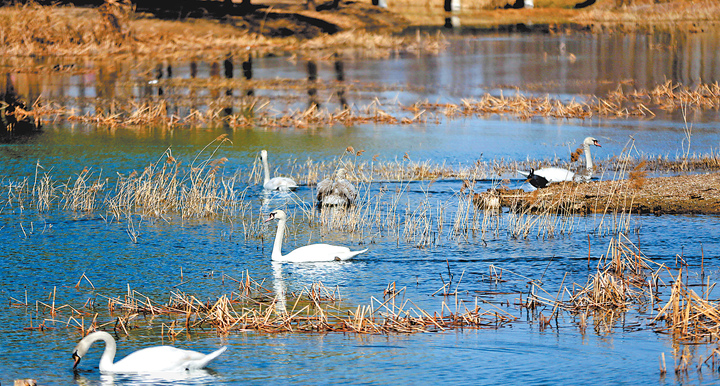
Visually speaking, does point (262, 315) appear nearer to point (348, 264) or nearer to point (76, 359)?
point (76, 359)

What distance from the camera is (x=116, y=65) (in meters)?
58.5

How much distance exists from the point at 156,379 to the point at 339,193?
1072 cm

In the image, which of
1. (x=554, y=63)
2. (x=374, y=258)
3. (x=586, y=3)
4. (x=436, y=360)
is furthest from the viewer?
(x=586, y=3)

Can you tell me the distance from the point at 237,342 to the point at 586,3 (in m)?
83.1

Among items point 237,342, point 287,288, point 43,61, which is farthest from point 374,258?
point 43,61

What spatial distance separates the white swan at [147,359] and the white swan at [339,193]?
34.3 feet

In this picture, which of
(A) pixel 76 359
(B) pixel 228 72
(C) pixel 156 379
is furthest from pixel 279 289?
(B) pixel 228 72

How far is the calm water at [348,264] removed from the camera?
35.0 ft

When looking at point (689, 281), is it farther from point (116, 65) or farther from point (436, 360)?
point (116, 65)

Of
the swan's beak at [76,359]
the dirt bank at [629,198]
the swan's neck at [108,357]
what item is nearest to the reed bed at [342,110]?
the dirt bank at [629,198]

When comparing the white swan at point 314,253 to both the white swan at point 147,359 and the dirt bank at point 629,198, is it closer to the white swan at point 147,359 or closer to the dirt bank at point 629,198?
the dirt bank at point 629,198

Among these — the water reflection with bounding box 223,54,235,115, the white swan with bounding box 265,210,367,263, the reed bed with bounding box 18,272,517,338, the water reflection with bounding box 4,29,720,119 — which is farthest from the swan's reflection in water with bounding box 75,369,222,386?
the water reflection with bounding box 4,29,720,119

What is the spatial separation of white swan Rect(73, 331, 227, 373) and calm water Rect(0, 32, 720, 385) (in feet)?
0.47

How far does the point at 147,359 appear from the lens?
10.3 metres
